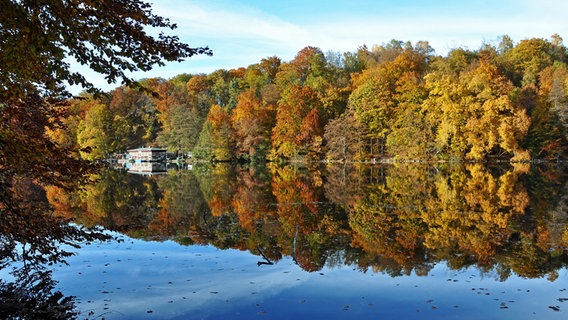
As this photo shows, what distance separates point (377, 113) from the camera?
5256 cm

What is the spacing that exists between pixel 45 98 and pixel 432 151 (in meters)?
44.6

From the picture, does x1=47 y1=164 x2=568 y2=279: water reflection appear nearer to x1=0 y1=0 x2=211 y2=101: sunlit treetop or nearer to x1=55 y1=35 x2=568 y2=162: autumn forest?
x1=0 y1=0 x2=211 y2=101: sunlit treetop

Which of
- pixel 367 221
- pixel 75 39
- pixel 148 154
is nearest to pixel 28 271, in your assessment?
pixel 75 39

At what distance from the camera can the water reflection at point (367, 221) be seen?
30.0ft

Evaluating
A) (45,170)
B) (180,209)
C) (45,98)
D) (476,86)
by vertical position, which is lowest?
(180,209)

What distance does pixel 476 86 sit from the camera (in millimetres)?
46781

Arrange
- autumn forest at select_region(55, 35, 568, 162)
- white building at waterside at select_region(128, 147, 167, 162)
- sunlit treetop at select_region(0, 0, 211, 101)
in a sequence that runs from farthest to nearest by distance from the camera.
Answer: white building at waterside at select_region(128, 147, 167, 162)
autumn forest at select_region(55, 35, 568, 162)
sunlit treetop at select_region(0, 0, 211, 101)

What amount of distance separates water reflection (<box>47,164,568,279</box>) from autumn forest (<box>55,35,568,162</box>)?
69.8 feet

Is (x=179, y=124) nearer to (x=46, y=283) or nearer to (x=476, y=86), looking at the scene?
(x=476, y=86)

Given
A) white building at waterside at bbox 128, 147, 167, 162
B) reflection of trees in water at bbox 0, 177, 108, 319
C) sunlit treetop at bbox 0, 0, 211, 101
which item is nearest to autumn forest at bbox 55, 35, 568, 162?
white building at waterside at bbox 128, 147, 167, 162

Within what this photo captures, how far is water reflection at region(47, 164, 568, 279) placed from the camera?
30.0ft

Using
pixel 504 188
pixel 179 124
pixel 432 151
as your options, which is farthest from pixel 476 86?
pixel 179 124

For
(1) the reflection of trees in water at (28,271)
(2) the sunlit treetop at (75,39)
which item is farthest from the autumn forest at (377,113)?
(2) the sunlit treetop at (75,39)

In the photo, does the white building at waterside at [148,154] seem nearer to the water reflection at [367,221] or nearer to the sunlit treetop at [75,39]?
the water reflection at [367,221]
